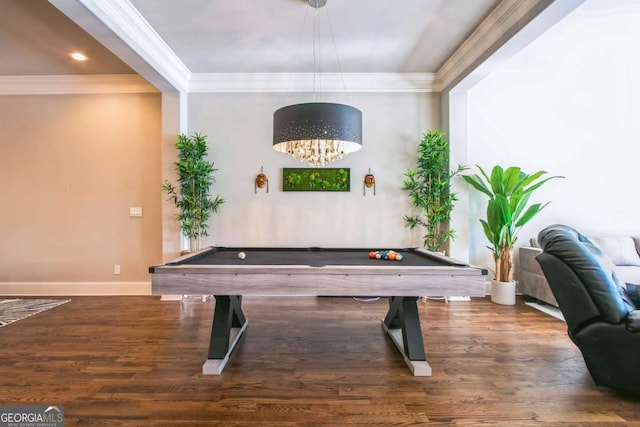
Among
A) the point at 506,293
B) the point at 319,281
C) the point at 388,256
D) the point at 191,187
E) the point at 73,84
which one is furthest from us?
the point at 73,84

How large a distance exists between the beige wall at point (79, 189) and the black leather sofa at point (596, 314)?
4.30 metres

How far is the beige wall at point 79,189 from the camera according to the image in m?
4.05

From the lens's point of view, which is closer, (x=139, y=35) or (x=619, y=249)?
(x=139, y=35)

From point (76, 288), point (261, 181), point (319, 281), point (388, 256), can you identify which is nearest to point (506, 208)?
point (388, 256)

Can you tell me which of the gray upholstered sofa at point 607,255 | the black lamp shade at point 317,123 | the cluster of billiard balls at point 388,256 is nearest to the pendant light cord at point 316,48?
the black lamp shade at point 317,123

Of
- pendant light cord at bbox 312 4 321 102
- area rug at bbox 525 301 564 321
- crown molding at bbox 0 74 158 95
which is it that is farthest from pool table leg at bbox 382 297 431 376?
crown molding at bbox 0 74 158 95

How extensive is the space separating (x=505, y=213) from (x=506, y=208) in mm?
61

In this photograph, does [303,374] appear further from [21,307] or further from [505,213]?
[21,307]

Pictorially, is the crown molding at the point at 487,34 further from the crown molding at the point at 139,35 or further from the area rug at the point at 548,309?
the crown molding at the point at 139,35

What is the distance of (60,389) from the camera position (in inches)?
73.6

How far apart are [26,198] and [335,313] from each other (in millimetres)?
4419

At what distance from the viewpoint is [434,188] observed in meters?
3.89

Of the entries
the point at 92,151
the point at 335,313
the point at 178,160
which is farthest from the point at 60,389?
the point at 92,151

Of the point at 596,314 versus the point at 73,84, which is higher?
the point at 73,84
